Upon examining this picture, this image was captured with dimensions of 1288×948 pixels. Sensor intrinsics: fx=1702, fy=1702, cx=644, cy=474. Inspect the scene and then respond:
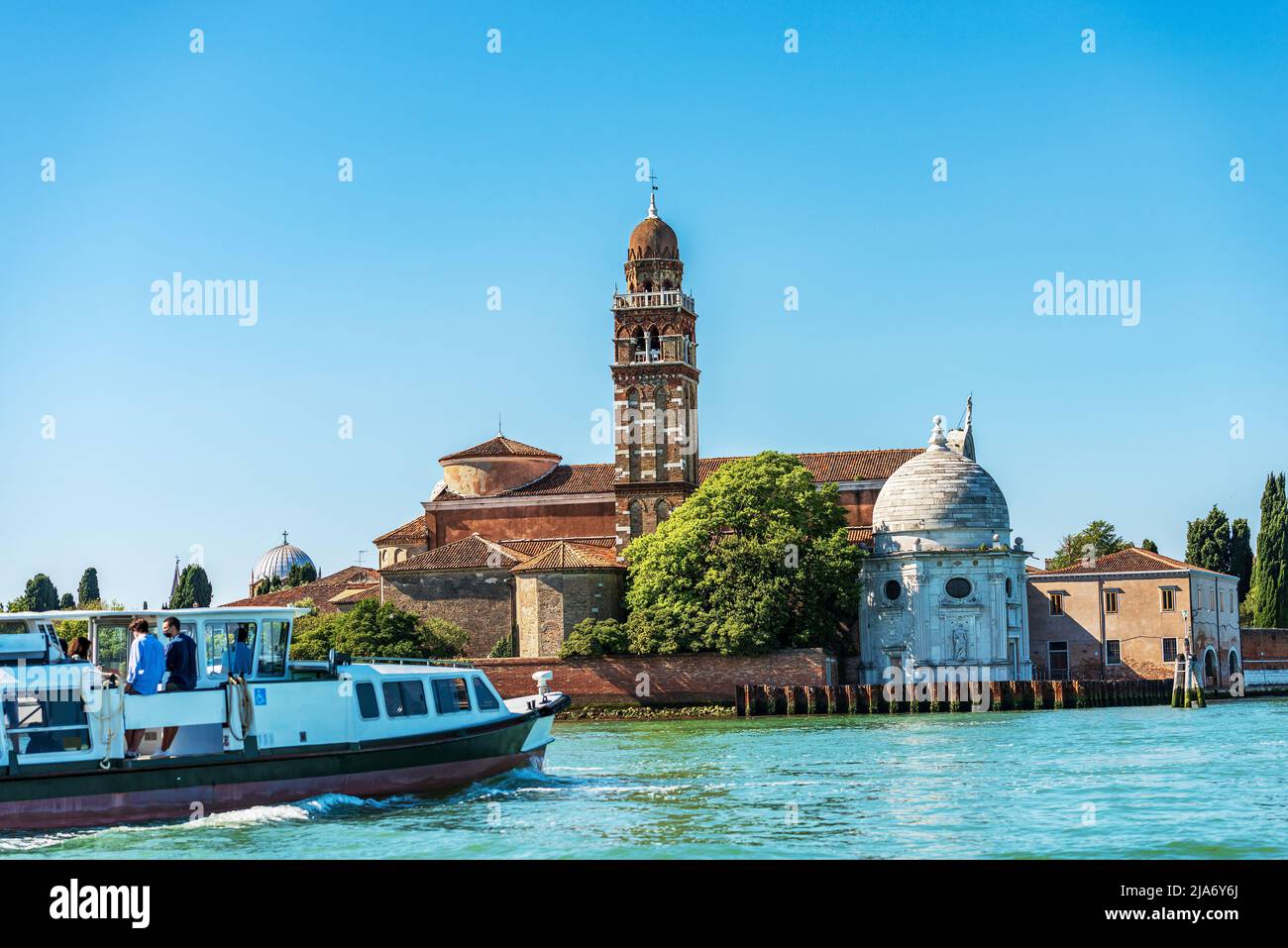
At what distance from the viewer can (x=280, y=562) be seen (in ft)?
373

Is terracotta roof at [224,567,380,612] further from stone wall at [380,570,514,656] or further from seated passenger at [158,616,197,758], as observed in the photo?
seated passenger at [158,616,197,758]

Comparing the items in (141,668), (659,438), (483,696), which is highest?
(659,438)

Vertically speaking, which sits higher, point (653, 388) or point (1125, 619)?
point (653, 388)

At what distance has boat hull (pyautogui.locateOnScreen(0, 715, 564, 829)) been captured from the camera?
1791 cm

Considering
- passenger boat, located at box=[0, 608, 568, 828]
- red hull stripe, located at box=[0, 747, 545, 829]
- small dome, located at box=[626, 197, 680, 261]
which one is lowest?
red hull stripe, located at box=[0, 747, 545, 829]

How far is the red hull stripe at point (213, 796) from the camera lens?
1784 centimetres

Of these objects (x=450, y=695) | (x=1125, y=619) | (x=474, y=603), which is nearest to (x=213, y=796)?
(x=450, y=695)

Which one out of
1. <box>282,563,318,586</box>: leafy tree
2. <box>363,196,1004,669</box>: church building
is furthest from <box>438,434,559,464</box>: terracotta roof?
<box>282,563,318,586</box>: leafy tree

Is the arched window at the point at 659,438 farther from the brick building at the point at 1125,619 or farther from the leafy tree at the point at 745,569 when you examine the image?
the brick building at the point at 1125,619

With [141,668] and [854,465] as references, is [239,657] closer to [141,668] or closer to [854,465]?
[141,668]

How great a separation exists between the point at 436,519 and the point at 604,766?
39127mm

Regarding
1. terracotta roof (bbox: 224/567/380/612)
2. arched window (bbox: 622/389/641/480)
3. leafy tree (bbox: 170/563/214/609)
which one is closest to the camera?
arched window (bbox: 622/389/641/480)

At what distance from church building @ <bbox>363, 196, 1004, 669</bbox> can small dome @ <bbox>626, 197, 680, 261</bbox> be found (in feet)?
0.16

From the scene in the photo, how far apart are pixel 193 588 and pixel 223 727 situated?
6447cm
